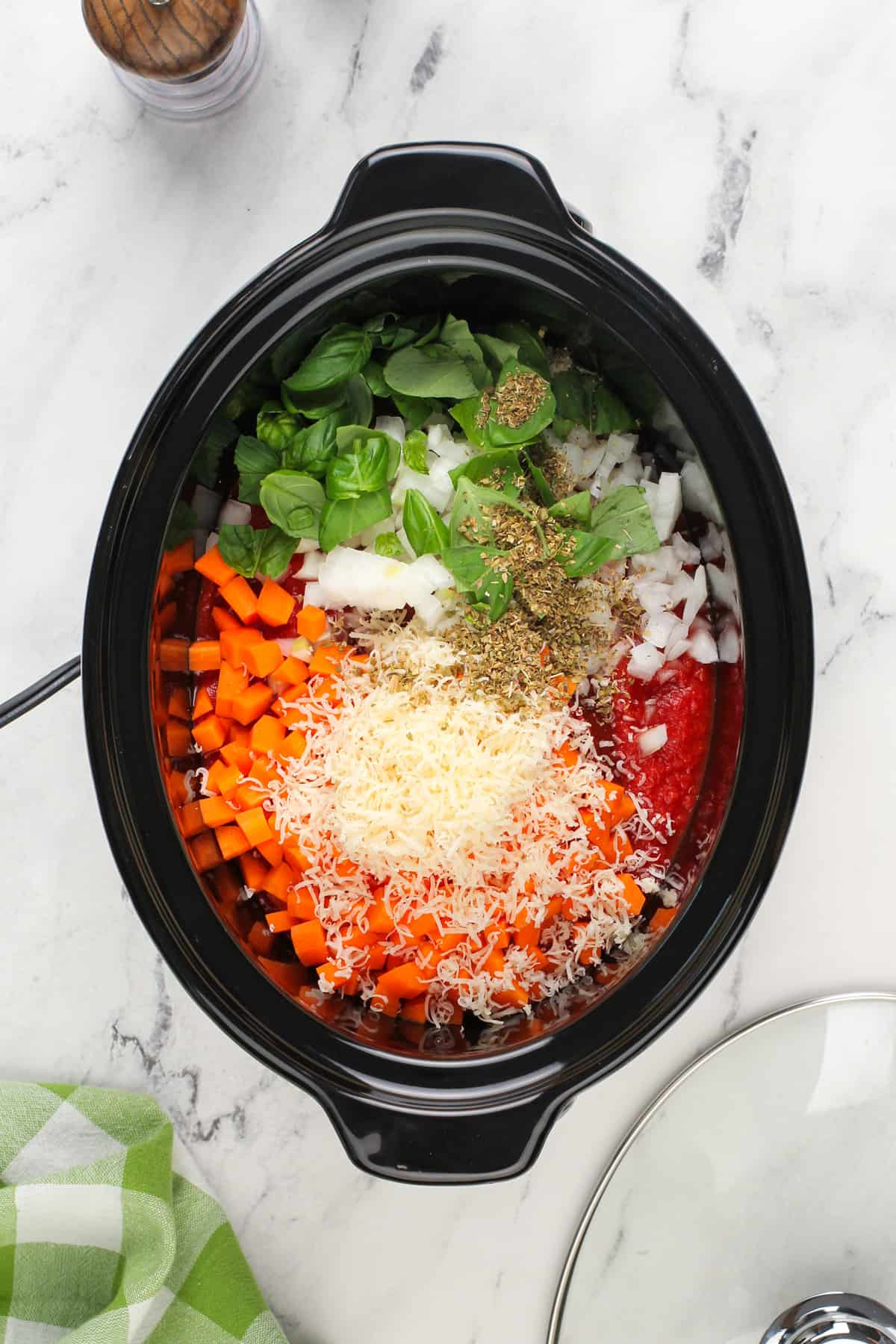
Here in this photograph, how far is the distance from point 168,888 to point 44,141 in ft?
3.44

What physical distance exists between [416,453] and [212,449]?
24cm

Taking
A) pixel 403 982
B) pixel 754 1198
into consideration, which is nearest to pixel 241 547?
pixel 403 982

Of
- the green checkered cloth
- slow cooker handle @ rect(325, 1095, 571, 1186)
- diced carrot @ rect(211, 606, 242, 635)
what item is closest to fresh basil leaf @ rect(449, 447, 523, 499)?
diced carrot @ rect(211, 606, 242, 635)

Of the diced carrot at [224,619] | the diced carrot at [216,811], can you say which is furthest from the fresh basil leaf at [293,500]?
the diced carrot at [216,811]

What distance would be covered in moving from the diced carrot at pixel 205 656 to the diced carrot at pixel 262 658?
4 cm

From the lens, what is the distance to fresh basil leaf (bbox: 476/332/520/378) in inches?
48.1

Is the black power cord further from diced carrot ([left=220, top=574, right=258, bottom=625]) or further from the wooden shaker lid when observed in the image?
the wooden shaker lid

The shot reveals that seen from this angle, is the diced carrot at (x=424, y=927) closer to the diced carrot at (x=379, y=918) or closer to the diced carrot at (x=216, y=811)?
the diced carrot at (x=379, y=918)

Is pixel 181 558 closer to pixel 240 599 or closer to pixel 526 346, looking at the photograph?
pixel 240 599

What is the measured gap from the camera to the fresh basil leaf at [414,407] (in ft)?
4.10

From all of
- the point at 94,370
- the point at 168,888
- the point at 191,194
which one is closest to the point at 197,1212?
the point at 168,888

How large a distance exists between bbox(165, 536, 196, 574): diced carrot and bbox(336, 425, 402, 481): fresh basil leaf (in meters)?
0.22

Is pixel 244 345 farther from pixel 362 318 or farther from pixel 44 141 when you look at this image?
pixel 44 141

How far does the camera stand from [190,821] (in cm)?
122
